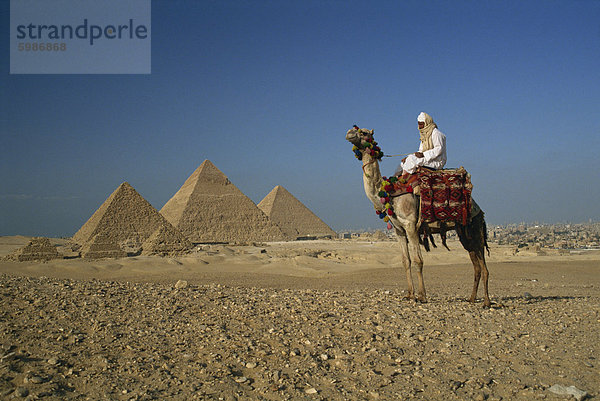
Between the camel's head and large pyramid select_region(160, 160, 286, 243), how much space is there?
55423 millimetres

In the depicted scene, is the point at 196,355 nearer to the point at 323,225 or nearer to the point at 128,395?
the point at 128,395

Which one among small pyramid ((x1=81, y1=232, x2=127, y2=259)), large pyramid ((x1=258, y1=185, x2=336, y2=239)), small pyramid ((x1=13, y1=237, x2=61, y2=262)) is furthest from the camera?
large pyramid ((x1=258, y1=185, x2=336, y2=239))

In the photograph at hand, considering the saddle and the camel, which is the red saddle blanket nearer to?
the saddle

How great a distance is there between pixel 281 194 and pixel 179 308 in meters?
76.6

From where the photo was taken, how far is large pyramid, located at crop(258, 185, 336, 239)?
77750 millimetres

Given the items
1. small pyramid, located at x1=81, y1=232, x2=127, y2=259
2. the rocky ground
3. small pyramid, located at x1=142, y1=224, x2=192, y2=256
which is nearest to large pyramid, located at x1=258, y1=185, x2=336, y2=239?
small pyramid, located at x1=142, y1=224, x2=192, y2=256

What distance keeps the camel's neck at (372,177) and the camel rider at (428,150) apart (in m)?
0.36

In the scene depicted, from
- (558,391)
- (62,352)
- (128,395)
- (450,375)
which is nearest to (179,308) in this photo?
(62,352)

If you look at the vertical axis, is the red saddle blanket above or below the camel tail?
above

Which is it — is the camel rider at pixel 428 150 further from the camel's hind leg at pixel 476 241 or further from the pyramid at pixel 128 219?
the pyramid at pixel 128 219

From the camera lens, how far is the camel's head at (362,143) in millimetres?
6438

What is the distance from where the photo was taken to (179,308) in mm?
5043

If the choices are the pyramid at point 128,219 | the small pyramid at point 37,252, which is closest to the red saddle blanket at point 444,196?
the small pyramid at point 37,252

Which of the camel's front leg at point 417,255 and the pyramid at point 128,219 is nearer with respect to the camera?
the camel's front leg at point 417,255
